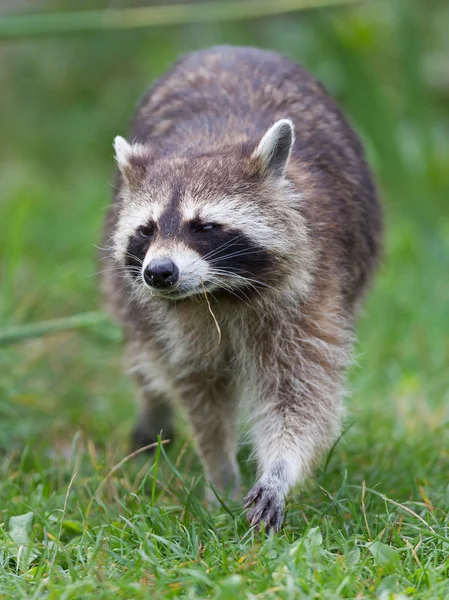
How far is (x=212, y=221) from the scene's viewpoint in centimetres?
451

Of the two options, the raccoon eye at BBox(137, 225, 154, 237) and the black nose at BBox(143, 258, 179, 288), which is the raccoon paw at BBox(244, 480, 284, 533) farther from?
the raccoon eye at BBox(137, 225, 154, 237)

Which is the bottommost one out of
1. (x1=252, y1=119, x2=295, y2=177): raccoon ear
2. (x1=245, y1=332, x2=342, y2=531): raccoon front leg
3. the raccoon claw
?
the raccoon claw

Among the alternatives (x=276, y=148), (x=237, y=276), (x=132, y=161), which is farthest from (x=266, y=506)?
(x=132, y=161)

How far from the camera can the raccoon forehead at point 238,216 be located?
4.50 m

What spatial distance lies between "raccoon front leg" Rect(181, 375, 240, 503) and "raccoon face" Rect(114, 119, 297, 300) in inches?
29.5

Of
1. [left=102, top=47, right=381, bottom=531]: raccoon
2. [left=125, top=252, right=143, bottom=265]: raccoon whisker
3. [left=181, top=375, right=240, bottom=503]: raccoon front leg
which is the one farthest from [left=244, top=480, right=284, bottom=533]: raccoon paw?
[left=125, top=252, right=143, bottom=265]: raccoon whisker

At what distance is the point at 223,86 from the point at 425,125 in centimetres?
286

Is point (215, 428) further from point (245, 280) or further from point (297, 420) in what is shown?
point (245, 280)

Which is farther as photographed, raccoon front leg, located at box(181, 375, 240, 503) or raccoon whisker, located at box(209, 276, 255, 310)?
raccoon front leg, located at box(181, 375, 240, 503)

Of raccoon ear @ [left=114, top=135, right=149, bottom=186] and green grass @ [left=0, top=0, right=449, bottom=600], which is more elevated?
raccoon ear @ [left=114, top=135, right=149, bottom=186]

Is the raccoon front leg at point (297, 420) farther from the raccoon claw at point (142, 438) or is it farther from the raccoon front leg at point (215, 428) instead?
the raccoon claw at point (142, 438)

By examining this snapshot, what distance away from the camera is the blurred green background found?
20.9 feet

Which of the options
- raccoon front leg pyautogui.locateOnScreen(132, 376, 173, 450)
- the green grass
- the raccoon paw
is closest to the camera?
the green grass

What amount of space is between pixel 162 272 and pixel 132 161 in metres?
0.88
